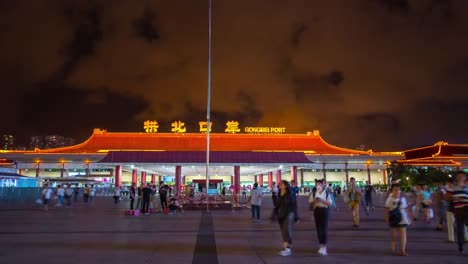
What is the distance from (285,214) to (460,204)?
4614 millimetres

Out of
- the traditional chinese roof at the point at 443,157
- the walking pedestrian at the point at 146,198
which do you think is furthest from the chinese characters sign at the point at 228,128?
the walking pedestrian at the point at 146,198

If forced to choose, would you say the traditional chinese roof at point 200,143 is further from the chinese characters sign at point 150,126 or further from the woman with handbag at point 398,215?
the woman with handbag at point 398,215

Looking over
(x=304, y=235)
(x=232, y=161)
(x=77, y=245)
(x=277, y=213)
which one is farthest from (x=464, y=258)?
(x=232, y=161)

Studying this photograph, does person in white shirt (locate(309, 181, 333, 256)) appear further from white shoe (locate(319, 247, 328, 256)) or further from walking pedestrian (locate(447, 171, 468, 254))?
walking pedestrian (locate(447, 171, 468, 254))

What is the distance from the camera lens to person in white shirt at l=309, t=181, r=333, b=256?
10.8 m

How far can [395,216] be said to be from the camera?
1067 cm

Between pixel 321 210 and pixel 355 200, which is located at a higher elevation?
pixel 355 200

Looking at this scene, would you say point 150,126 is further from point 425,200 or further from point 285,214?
point 285,214

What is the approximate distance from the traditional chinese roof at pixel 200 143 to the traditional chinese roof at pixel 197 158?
14.2 meters

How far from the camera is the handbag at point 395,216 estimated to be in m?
10.6

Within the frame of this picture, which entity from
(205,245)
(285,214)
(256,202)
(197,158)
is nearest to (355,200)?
(256,202)

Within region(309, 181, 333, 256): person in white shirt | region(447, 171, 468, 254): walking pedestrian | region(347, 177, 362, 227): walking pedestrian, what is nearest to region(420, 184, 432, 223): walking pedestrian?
region(347, 177, 362, 227): walking pedestrian

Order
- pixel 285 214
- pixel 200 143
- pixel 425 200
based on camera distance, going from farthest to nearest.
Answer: pixel 200 143
pixel 425 200
pixel 285 214

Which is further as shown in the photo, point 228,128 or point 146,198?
point 228,128
